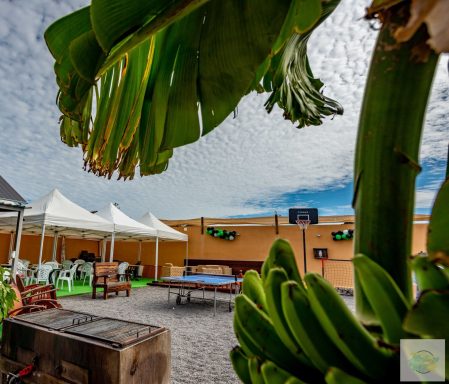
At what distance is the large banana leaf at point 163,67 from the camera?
0.77 m

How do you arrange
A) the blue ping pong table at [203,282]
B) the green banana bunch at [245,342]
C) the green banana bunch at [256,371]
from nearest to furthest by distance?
the green banana bunch at [256,371] → the green banana bunch at [245,342] → the blue ping pong table at [203,282]

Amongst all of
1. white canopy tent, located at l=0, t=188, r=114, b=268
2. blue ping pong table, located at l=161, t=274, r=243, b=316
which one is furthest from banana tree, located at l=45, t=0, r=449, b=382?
white canopy tent, located at l=0, t=188, r=114, b=268

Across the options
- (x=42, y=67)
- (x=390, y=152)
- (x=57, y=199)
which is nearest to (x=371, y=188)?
(x=390, y=152)

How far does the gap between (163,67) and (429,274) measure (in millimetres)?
1241

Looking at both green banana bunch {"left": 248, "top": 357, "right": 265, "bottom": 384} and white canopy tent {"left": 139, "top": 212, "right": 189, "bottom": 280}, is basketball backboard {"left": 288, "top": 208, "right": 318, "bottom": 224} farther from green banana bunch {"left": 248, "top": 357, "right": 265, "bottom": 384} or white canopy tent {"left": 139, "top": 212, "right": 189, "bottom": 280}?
green banana bunch {"left": 248, "top": 357, "right": 265, "bottom": 384}

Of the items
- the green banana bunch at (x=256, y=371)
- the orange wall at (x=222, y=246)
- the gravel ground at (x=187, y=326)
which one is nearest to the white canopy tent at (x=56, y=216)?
the gravel ground at (x=187, y=326)

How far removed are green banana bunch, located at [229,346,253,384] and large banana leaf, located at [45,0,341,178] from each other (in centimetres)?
74

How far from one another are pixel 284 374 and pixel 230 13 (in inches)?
41.0

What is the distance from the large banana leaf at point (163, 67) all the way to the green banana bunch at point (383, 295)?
498 mm

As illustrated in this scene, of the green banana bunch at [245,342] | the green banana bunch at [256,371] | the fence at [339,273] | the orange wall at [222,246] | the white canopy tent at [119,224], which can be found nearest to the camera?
the green banana bunch at [256,371]

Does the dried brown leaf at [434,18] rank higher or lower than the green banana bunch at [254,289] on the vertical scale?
higher

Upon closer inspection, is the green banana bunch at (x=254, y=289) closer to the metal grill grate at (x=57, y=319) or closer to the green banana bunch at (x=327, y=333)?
the green banana bunch at (x=327, y=333)

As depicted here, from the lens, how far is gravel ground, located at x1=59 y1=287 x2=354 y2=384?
3.26 meters

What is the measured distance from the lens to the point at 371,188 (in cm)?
51
